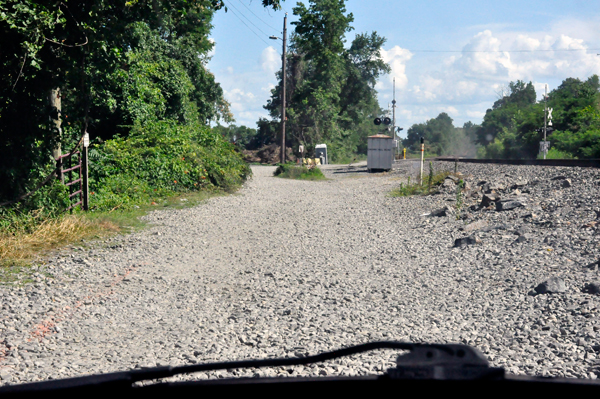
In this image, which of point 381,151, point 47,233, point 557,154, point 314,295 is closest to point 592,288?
point 314,295

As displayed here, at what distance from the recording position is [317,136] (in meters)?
64.9

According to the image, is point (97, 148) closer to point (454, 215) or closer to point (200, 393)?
point (454, 215)

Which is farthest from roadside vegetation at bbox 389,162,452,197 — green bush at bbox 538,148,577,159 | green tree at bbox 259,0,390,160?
green tree at bbox 259,0,390,160

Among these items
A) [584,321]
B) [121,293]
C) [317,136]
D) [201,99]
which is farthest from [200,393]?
[317,136]

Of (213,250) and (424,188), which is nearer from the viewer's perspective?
(213,250)

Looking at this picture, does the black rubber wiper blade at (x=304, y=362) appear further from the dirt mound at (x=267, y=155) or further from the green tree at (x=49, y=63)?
the dirt mound at (x=267, y=155)

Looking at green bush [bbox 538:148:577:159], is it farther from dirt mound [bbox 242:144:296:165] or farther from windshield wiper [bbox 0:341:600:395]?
windshield wiper [bbox 0:341:600:395]

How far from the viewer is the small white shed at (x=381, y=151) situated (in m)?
36.7

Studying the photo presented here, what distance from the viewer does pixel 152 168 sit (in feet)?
57.5

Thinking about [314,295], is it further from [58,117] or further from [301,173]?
[301,173]

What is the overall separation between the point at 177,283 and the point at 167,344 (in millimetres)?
2401

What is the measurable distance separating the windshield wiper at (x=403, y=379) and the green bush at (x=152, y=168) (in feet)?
42.2

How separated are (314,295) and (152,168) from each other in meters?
12.1

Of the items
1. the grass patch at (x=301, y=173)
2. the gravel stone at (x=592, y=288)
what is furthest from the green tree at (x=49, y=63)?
the grass patch at (x=301, y=173)
